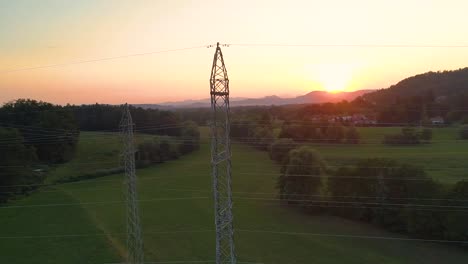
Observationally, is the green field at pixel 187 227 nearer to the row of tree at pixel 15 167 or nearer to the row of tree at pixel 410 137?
the row of tree at pixel 410 137

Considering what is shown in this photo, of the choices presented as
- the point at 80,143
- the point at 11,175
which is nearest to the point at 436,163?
the point at 11,175

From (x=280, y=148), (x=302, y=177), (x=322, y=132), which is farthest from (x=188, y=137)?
(x=302, y=177)

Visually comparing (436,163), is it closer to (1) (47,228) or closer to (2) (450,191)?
(2) (450,191)

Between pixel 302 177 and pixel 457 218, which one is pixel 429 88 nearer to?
pixel 302 177

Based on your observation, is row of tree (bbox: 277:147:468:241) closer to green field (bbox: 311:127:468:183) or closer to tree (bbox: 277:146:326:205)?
tree (bbox: 277:146:326:205)

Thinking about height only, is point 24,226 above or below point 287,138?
below
